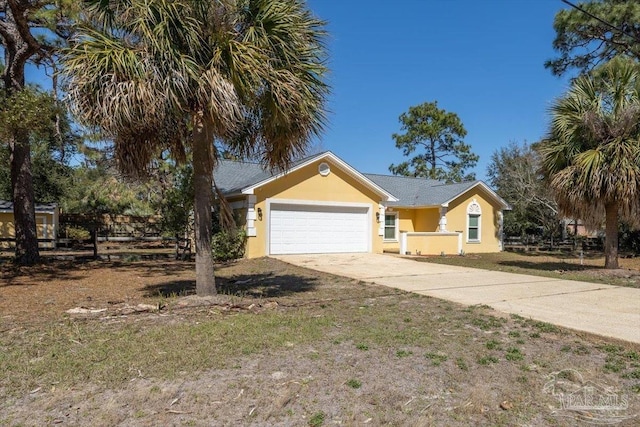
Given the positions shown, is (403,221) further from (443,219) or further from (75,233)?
(75,233)

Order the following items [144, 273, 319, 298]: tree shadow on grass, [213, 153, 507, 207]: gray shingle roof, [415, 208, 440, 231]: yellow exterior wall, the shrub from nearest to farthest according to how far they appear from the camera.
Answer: [144, 273, 319, 298]: tree shadow on grass < [213, 153, 507, 207]: gray shingle roof < the shrub < [415, 208, 440, 231]: yellow exterior wall

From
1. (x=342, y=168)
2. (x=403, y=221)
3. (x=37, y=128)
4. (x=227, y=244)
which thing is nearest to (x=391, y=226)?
(x=403, y=221)

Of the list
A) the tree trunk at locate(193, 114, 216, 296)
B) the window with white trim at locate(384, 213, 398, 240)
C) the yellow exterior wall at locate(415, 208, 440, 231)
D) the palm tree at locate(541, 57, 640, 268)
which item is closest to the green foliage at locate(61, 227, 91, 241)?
the window with white trim at locate(384, 213, 398, 240)

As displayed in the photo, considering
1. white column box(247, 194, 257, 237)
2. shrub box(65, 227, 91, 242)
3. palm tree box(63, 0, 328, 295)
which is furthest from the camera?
shrub box(65, 227, 91, 242)

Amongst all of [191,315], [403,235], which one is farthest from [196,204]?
[403,235]

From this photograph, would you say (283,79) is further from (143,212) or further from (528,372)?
(143,212)

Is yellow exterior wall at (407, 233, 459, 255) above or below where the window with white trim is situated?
below

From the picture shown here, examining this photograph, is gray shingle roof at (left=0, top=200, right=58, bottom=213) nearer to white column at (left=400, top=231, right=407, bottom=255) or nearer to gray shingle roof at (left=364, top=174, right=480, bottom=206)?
gray shingle roof at (left=364, top=174, right=480, bottom=206)

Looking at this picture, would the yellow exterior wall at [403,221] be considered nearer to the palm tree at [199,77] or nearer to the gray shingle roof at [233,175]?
the gray shingle roof at [233,175]

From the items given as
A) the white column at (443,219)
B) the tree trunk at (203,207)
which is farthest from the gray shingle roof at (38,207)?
the white column at (443,219)

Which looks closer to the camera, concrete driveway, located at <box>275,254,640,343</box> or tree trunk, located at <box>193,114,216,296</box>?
concrete driveway, located at <box>275,254,640,343</box>

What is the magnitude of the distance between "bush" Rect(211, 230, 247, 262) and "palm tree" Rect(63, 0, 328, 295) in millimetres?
8881

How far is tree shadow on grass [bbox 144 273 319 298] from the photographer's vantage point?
9.10 meters

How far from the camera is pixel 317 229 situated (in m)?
18.7
